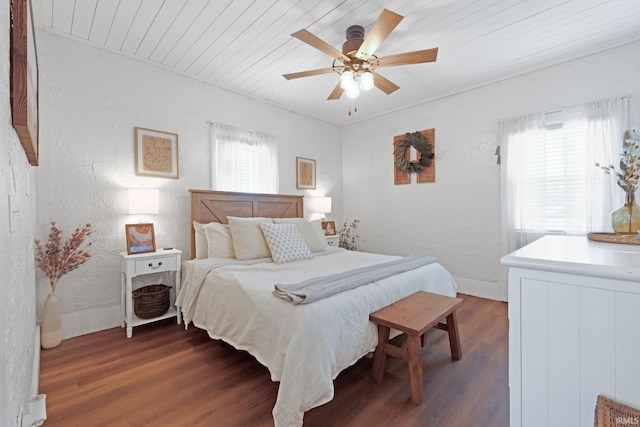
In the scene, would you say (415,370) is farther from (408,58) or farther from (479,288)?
(479,288)

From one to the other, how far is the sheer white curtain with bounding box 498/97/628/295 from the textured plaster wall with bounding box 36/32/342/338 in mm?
3650

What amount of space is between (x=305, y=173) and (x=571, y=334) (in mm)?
3927

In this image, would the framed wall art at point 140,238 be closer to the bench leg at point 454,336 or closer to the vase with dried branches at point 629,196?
the bench leg at point 454,336

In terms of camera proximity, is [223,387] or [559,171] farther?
[559,171]

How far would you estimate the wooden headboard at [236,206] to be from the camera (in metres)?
3.21

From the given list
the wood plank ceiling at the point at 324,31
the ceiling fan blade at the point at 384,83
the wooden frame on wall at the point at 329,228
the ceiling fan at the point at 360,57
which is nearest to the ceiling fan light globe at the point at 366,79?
the ceiling fan at the point at 360,57

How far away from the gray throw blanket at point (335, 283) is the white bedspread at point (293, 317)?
0.12 ft

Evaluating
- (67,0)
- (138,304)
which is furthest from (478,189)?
(67,0)

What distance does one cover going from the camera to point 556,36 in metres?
2.54

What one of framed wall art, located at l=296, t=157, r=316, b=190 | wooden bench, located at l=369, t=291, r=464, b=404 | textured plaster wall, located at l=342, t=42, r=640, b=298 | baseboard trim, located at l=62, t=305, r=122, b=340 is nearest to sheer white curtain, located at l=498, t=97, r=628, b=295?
textured plaster wall, located at l=342, t=42, r=640, b=298

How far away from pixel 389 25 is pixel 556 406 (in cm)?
205

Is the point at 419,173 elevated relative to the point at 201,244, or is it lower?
elevated

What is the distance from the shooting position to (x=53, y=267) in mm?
2299

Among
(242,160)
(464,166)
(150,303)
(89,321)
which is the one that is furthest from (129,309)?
(464,166)
